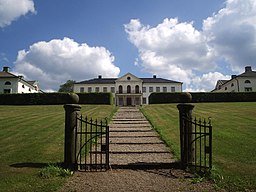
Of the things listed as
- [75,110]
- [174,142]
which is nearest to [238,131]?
[174,142]

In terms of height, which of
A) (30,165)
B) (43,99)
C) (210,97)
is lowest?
(30,165)

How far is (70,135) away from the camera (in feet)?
21.5

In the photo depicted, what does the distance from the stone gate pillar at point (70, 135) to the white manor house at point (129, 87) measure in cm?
5599

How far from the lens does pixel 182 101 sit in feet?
24.6

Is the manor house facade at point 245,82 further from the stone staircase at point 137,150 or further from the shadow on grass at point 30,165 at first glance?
the shadow on grass at point 30,165

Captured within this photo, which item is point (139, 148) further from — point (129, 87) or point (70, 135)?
point (129, 87)

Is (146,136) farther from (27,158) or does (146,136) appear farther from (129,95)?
(129,95)

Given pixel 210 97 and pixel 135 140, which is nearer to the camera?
pixel 135 140

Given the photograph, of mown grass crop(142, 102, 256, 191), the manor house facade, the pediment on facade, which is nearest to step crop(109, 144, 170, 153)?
mown grass crop(142, 102, 256, 191)

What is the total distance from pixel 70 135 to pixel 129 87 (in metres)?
58.1

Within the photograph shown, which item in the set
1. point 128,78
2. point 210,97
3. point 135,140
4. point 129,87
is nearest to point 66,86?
point 128,78

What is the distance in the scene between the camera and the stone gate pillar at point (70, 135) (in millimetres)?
6414

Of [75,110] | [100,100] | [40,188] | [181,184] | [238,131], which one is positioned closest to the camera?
[40,188]

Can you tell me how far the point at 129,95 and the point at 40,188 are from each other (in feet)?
190
